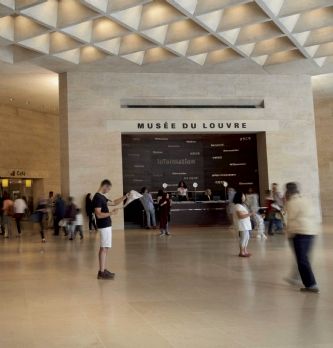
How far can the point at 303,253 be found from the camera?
6.41m

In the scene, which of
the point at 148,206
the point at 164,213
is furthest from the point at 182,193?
the point at 164,213

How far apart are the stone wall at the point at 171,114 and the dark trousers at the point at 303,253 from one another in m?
14.0

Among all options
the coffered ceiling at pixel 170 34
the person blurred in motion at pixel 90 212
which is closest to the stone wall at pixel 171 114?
the person blurred in motion at pixel 90 212

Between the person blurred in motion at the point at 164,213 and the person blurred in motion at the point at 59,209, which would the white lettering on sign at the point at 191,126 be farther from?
the person blurred in motion at the point at 164,213

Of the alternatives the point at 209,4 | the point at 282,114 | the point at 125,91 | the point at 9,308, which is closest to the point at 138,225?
the point at 125,91

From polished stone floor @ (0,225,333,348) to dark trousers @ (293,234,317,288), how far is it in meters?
0.26

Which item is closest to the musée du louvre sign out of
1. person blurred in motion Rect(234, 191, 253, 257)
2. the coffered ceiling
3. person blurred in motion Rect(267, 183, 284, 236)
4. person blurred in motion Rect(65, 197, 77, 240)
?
the coffered ceiling

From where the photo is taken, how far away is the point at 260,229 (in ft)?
47.5

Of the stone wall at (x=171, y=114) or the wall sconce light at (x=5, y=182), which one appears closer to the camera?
the stone wall at (x=171, y=114)

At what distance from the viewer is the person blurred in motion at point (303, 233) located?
6289mm

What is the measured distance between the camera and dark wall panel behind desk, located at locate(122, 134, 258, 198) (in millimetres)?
23594

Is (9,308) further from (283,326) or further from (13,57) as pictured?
(13,57)

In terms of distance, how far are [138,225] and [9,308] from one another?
16.6 meters

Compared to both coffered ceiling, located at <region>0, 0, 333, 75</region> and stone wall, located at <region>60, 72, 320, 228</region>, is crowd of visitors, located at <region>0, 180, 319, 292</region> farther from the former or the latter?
coffered ceiling, located at <region>0, 0, 333, 75</region>
